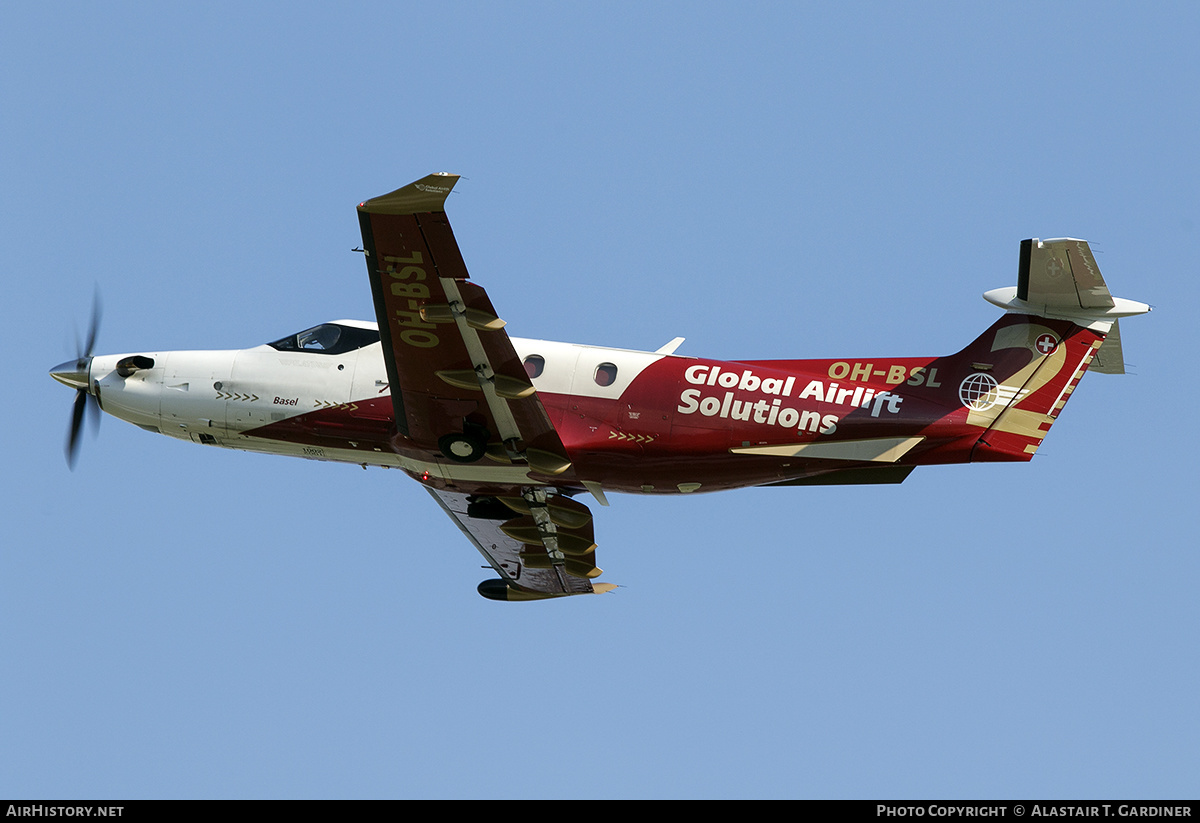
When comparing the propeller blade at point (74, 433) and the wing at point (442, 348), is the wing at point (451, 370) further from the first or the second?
the propeller blade at point (74, 433)

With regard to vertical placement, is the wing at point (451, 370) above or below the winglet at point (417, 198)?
below

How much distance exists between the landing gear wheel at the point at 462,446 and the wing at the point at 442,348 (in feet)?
0.06

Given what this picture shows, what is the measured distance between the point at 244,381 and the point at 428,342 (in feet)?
16.5

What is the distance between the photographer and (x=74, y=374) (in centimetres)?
2473

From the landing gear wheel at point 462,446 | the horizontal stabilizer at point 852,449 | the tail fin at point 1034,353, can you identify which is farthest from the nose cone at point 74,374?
the tail fin at point 1034,353

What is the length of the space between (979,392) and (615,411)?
6.40 meters

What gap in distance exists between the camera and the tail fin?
21.3 meters

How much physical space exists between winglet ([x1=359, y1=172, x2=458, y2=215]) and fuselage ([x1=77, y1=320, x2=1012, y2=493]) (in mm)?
4694

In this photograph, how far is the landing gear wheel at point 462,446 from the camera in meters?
22.1

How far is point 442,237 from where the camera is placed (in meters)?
19.2

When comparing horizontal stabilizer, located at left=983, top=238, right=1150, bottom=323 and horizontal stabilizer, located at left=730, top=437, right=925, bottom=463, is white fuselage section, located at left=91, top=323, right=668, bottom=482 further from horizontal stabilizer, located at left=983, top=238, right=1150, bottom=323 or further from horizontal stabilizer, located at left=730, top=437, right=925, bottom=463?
horizontal stabilizer, located at left=983, top=238, right=1150, bottom=323

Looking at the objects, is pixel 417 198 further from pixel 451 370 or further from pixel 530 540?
pixel 530 540

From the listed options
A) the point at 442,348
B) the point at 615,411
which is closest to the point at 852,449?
the point at 615,411

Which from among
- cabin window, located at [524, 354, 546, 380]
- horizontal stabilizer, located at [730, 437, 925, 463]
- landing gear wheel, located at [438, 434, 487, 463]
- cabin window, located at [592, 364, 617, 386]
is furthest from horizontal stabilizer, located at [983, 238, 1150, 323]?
landing gear wheel, located at [438, 434, 487, 463]
